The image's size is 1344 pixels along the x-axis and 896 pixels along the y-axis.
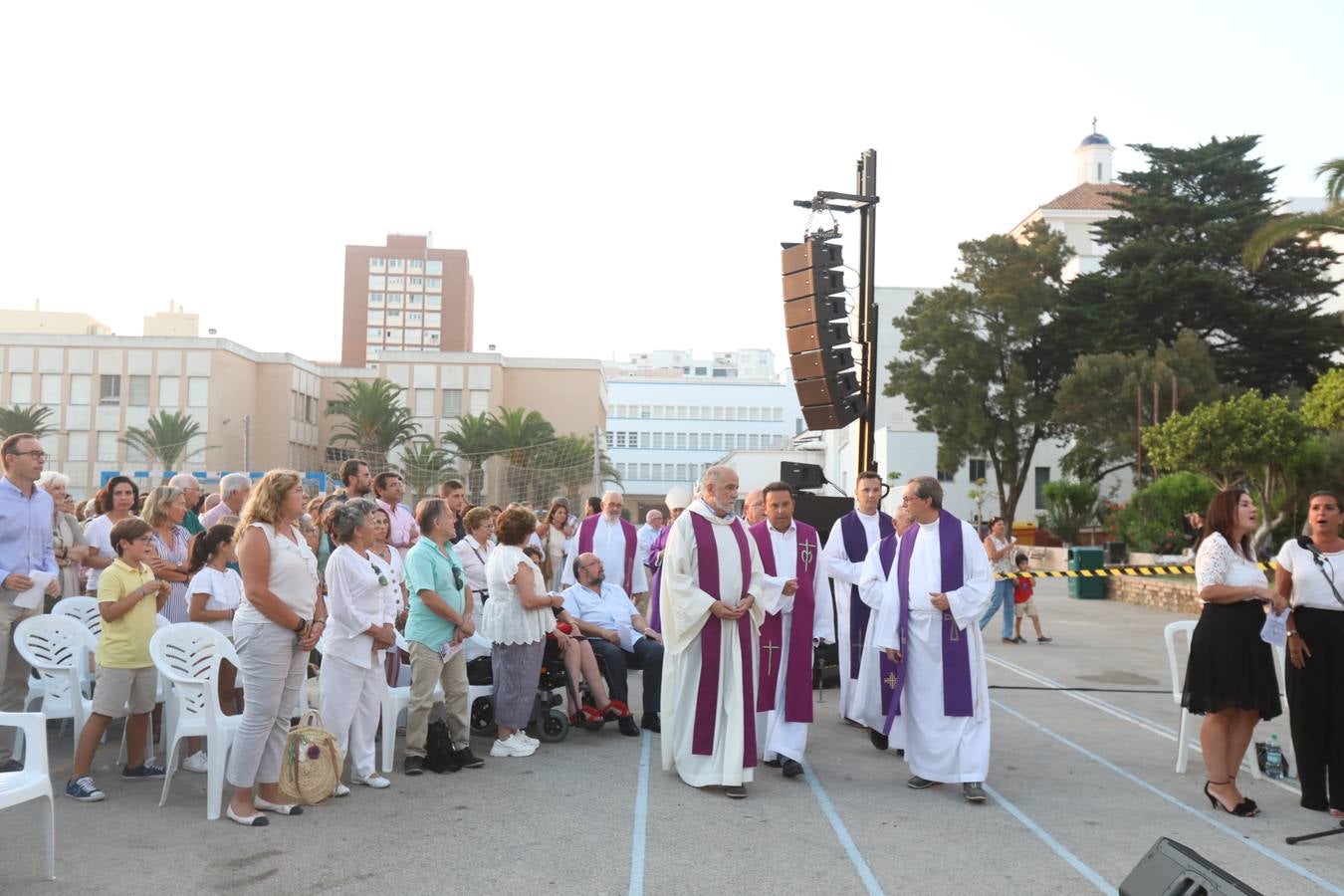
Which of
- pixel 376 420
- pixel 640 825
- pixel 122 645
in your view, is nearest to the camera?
pixel 640 825

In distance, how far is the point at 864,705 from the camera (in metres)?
8.30

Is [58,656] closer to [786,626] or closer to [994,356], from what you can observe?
[786,626]

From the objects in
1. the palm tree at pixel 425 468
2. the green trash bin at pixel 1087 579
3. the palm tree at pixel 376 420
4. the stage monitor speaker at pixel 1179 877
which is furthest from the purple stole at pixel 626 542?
the palm tree at pixel 376 420

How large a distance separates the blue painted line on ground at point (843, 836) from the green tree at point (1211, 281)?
31336 mm

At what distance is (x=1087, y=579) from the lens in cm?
2400

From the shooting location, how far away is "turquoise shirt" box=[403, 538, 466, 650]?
695 centimetres

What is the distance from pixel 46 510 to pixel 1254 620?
7.05m

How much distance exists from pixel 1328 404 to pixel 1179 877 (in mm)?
18642

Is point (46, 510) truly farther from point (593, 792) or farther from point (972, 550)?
point (972, 550)

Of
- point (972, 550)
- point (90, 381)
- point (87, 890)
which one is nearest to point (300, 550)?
point (87, 890)

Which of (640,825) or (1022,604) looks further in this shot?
(1022,604)

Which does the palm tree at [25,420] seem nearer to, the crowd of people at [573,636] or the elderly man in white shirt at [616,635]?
the elderly man in white shirt at [616,635]

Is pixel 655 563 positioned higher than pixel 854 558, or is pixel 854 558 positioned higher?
pixel 854 558

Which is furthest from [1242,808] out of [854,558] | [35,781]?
[35,781]
